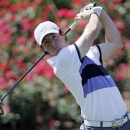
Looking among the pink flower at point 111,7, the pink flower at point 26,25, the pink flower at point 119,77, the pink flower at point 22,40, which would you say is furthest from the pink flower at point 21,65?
the pink flower at point 111,7

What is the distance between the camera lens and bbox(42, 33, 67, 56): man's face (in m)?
3.96

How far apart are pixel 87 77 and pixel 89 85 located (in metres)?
0.06

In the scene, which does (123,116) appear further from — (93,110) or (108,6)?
(108,6)

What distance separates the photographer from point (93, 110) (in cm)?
393

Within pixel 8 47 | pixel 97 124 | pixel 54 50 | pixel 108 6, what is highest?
pixel 108 6

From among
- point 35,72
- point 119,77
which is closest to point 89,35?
point 35,72

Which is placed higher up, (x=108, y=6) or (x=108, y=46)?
(x=108, y=6)

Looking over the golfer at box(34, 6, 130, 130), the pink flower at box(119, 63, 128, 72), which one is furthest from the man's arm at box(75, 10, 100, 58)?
the pink flower at box(119, 63, 128, 72)

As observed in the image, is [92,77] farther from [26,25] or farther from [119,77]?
[26,25]

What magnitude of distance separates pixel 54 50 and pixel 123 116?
655 mm

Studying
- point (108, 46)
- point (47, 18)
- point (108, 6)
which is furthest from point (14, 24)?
point (108, 46)

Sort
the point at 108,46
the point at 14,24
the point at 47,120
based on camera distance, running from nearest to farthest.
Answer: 1. the point at 108,46
2. the point at 47,120
3. the point at 14,24

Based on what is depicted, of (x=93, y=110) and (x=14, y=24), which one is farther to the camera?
(x=14, y=24)

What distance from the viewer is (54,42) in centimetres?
396
